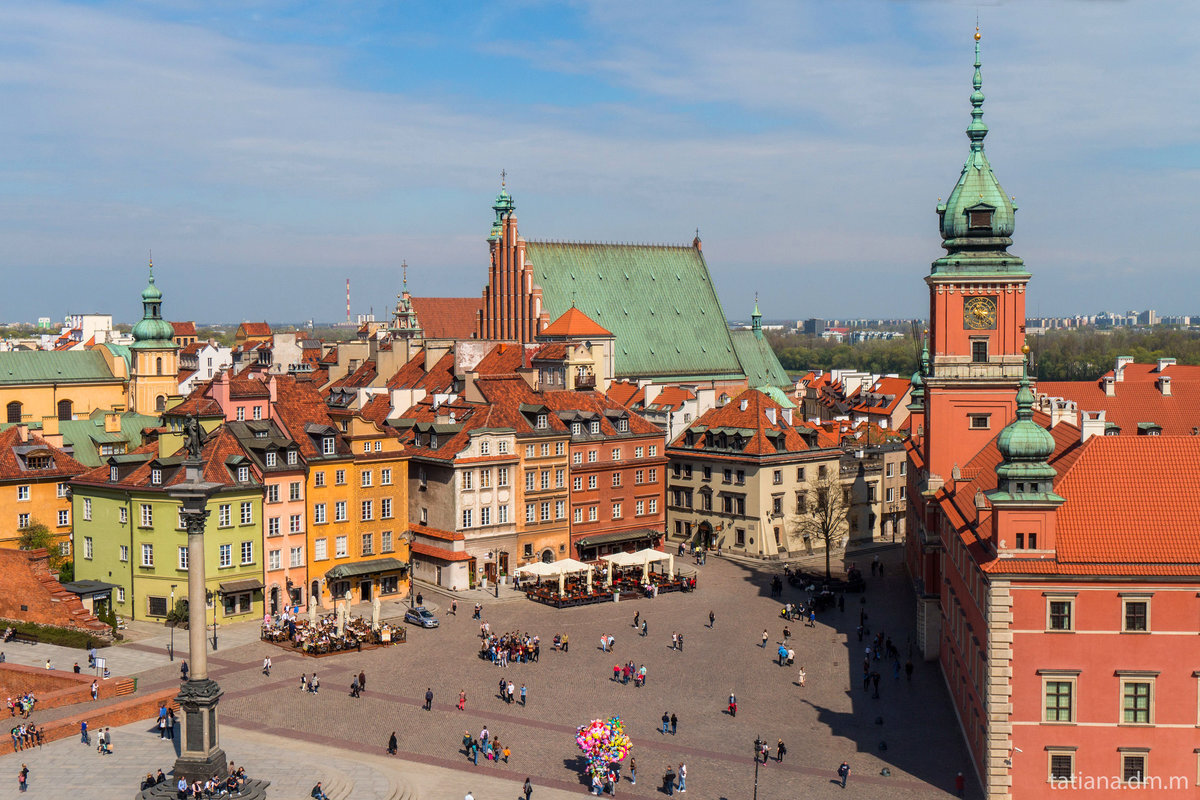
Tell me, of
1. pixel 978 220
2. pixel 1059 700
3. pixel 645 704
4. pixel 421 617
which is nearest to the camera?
pixel 1059 700

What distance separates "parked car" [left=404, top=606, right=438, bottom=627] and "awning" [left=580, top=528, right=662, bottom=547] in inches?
693

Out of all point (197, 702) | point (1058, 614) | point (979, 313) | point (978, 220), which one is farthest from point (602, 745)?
point (978, 220)

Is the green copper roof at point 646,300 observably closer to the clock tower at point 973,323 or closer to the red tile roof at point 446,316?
the red tile roof at point 446,316

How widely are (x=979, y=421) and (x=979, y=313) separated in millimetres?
5911

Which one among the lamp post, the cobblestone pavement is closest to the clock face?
the cobblestone pavement

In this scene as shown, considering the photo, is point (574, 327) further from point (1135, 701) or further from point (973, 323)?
point (1135, 701)

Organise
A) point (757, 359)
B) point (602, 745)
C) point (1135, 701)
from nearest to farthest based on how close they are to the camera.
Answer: point (1135, 701) < point (602, 745) < point (757, 359)

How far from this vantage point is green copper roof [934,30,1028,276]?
2744 inches

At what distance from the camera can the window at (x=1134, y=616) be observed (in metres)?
45.0

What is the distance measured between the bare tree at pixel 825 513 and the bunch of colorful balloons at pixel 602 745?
39997 mm

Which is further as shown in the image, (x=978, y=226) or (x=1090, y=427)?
(x=978, y=226)

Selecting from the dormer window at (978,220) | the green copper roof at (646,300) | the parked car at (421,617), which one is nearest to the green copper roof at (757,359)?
the green copper roof at (646,300)

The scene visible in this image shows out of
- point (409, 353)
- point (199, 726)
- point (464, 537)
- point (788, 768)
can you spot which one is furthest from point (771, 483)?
point (199, 726)

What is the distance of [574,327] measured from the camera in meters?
113
